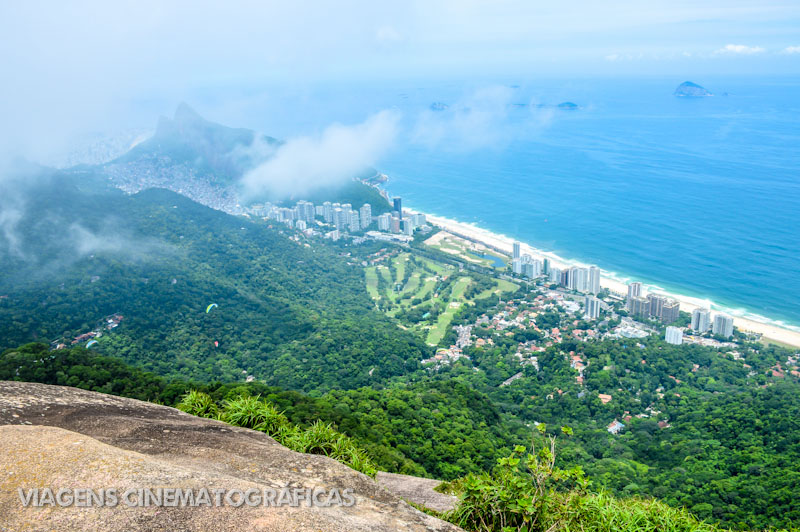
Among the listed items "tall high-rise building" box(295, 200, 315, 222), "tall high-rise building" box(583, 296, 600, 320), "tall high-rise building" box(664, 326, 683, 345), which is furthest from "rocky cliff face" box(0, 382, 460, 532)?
"tall high-rise building" box(295, 200, 315, 222)

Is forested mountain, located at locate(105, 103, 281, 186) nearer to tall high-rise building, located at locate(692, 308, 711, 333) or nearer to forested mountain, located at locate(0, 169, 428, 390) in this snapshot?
forested mountain, located at locate(0, 169, 428, 390)

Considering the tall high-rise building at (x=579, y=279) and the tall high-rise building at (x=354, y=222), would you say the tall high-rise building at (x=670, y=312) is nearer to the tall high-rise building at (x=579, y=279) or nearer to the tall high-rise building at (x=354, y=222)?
the tall high-rise building at (x=579, y=279)

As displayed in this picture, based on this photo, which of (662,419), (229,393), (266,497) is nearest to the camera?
(266,497)

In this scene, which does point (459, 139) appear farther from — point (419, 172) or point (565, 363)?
point (565, 363)

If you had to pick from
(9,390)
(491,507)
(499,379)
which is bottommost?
(499,379)

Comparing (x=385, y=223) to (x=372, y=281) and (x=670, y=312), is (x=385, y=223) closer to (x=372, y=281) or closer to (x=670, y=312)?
(x=372, y=281)

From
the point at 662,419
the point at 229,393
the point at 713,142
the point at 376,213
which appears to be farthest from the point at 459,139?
the point at 229,393
